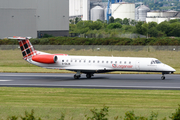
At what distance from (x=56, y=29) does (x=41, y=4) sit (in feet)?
33.1

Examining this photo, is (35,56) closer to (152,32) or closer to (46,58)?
(46,58)

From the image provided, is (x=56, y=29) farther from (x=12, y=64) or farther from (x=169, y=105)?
(x=169, y=105)

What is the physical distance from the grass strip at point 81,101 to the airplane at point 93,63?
8.19 metres

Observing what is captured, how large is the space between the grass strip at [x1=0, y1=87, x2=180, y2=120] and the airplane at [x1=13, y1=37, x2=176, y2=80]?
8.19m

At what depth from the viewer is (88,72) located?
35.2 metres

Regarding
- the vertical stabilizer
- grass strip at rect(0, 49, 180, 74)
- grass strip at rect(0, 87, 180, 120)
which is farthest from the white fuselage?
grass strip at rect(0, 49, 180, 74)

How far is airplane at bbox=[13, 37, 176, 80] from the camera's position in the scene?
3400 centimetres

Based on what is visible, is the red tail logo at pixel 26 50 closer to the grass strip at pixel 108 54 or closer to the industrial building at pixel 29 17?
the grass strip at pixel 108 54

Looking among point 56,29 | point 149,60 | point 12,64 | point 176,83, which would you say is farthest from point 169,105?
point 56,29

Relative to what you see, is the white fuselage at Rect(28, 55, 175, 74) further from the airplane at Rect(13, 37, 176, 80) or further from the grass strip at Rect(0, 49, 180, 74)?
the grass strip at Rect(0, 49, 180, 74)

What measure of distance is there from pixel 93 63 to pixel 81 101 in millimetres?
13953

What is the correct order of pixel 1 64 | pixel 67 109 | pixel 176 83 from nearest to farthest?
pixel 67 109
pixel 176 83
pixel 1 64

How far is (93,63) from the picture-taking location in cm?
3516

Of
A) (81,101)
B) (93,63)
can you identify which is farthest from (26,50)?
(81,101)
